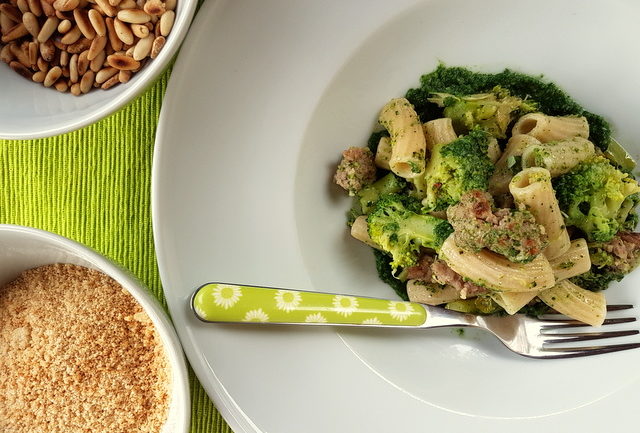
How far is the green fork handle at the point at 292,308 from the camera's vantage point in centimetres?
147

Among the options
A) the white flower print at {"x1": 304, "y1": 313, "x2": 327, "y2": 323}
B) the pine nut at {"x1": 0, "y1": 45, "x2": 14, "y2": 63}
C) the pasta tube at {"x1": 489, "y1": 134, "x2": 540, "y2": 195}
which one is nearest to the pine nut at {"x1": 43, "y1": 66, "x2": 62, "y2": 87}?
the pine nut at {"x1": 0, "y1": 45, "x2": 14, "y2": 63}

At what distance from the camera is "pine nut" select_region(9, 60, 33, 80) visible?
150 cm

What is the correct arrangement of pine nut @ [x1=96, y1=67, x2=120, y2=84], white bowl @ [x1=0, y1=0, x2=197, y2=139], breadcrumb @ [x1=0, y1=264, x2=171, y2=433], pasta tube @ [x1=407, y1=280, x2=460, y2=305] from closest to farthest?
white bowl @ [x1=0, y1=0, x2=197, y2=139] < pine nut @ [x1=96, y1=67, x2=120, y2=84] < breadcrumb @ [x1=0, y1=264, x2=171, y2=433] < pasta tube @ [x1=407, y1=280, x2=460, y2=305]

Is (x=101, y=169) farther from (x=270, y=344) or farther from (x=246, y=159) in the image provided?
(x=270, y=344)

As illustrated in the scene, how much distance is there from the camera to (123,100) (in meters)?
1.38

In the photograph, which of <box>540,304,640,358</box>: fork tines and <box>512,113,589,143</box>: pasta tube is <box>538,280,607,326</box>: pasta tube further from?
<box>512,113,589,143</box>: pasta tube

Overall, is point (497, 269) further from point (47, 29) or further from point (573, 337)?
point (47, 29)

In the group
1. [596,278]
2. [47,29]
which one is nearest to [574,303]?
[596,278]

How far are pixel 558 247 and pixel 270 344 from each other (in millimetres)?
754

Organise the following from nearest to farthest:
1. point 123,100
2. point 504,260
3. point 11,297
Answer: point 123,100 → point 504,260 → point 11,297

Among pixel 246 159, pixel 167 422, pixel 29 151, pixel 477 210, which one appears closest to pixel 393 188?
pixel 477 210

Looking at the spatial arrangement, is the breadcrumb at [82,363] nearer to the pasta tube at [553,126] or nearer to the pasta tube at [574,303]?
the pasta tube at [574,303]

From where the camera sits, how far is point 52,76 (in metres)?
1.48

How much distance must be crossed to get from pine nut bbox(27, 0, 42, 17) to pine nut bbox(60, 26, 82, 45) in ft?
0.27
